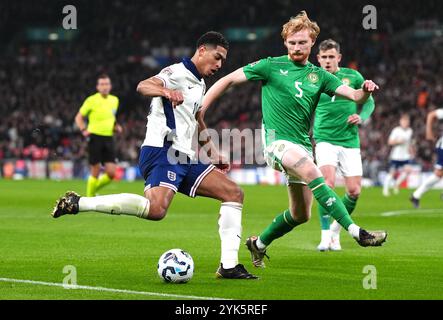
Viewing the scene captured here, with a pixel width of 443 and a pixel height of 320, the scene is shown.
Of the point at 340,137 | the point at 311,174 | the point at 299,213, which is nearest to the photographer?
the point at 311,174

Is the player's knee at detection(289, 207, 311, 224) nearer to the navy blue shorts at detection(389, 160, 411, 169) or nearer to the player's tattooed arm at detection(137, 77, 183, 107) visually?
the player's tattooed arm at detection(137, 77, 183, 107)

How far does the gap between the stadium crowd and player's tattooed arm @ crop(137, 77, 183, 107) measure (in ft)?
90.4

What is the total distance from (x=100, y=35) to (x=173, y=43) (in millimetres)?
4402

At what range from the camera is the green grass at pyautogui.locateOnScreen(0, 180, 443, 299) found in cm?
799

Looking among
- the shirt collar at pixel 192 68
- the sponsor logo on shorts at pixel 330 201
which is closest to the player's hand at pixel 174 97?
the shirt collar at pixel 192 68

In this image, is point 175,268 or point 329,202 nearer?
point 175,268

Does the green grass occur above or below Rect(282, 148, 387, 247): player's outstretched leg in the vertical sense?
below

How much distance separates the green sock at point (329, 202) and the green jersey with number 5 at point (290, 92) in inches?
26.8

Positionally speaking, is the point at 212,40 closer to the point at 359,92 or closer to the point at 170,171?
the point at 170,171

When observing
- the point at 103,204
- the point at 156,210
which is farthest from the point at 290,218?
the point at 103,204

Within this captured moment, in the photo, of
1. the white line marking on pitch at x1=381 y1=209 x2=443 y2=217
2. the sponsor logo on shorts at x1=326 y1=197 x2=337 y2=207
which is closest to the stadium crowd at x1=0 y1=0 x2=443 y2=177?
the white line marking on pitch at x1=381 y1=209 x2=443 y2=217

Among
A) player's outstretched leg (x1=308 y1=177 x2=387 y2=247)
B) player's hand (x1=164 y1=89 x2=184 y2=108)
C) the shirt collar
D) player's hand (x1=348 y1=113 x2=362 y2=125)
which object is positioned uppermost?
the shirt collar

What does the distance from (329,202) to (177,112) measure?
5.53 ft

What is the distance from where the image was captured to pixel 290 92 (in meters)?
9.60
